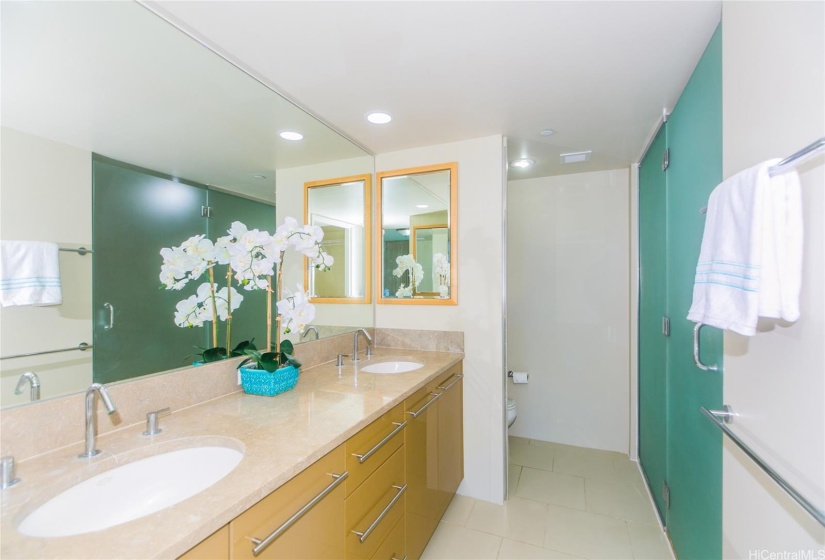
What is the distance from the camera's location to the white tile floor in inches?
73.4

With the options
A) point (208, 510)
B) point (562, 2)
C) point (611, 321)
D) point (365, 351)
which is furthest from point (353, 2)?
point (611, 321)

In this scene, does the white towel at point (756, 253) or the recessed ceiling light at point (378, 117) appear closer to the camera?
the white towel at point (756, 253)

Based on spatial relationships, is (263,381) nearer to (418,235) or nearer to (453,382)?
(453,382)

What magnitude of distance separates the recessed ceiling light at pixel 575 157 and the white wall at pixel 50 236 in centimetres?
268

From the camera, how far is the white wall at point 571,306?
296cm

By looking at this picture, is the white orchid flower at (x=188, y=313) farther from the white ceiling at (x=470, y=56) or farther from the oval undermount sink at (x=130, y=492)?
the white ceiling at (x=470, y=56)

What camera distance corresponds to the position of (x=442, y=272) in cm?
245

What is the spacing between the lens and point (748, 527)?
3.44ft

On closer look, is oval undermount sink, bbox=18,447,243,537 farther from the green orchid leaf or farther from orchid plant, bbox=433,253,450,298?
orchid plant, bbox=433,253,450,298

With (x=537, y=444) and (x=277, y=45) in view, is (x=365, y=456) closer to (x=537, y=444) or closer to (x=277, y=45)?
(x=277, y=45)

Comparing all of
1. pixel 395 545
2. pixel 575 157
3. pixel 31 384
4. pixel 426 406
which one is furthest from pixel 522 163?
pixel 31 384

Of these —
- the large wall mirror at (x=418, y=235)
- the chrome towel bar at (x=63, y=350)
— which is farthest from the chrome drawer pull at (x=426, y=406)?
the chrome towel bar at (x=63, y=350)

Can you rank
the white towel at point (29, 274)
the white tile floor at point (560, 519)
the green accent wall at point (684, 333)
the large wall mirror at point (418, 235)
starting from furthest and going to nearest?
the large wall mirror at point (418, 235), the white tile floor at point (560, 519), the green accent wall at point (684, 333), the white towel at point (29, 274)

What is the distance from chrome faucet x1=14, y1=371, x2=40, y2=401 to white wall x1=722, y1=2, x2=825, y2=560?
6.18ft
